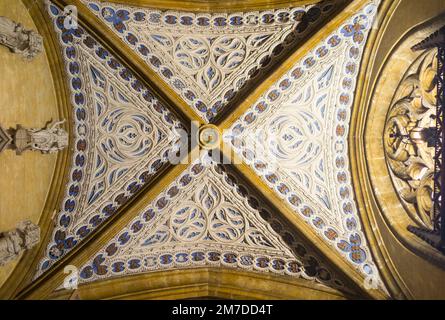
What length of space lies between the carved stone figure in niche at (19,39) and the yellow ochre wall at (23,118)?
12cm

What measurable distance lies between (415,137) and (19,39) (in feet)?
20.1

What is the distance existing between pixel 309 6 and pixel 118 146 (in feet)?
12.7

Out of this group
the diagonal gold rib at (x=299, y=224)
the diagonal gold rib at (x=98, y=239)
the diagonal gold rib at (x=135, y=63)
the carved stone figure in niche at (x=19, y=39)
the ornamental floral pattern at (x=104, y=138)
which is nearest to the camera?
the carved stone figure in niche at (x=19, y=39)

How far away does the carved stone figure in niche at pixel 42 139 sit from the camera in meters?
5.89

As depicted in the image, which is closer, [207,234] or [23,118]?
[23,118]

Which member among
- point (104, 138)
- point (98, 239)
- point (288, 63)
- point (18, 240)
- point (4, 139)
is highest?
point (288, 63)

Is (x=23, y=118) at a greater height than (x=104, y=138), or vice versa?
(x=104, y=138)

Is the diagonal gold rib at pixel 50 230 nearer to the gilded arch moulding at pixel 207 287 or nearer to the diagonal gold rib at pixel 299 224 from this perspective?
the gilded arch moulding at pixel 207 287

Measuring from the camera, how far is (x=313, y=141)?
7.58m

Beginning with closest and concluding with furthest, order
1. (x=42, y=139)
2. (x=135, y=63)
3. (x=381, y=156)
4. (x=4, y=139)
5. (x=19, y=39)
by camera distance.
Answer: (x=4, y=139)
(x=19, y=39)
(x=42, y=139)
(x=135, y=63)
(x=381, y=156)

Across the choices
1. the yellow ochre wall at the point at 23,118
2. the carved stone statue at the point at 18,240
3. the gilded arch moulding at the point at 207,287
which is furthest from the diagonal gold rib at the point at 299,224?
the carved stone statue at the point at 18,240

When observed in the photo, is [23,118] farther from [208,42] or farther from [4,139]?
[208,42]

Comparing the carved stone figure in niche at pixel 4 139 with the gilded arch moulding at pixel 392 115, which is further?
the gilded arch moulding at pixel 392 115

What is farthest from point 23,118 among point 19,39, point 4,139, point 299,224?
point 299,224
